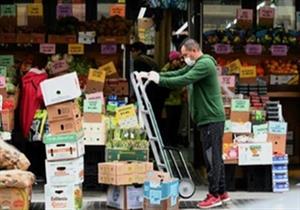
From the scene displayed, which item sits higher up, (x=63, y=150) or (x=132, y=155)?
(x=63, y=150)

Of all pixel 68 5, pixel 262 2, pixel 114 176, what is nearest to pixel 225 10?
pixel 262 2

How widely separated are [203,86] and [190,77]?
0.28 m

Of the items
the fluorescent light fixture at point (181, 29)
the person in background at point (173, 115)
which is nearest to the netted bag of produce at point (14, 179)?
the person in background at point (173, 115)

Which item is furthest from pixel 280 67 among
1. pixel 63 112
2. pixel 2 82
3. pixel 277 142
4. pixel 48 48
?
pixel 63 112

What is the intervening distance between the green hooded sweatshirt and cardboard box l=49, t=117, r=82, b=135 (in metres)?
1.05

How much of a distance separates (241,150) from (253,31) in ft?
7.56

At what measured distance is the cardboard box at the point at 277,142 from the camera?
30.5 feet

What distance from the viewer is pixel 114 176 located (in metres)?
7.95

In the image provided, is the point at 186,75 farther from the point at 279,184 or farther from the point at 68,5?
the point at 68,5

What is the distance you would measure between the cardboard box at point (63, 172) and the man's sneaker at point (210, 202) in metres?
1.49

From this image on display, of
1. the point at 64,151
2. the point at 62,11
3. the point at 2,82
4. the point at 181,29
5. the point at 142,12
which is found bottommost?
the point at 64,151

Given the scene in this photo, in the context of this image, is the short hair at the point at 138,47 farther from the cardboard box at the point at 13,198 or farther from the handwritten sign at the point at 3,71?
the cardboard box at the point at 13,198

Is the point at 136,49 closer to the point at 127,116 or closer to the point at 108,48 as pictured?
the point at 108,48

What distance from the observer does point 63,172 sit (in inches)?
300
